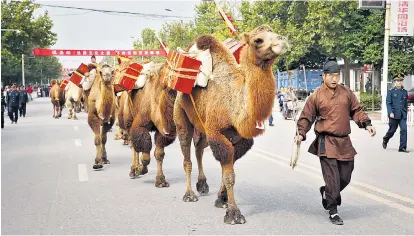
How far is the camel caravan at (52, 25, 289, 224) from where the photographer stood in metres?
6.26

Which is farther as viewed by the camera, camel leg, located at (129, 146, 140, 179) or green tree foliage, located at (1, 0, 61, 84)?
green tree foliage, located at (1, 0, 61, 84)

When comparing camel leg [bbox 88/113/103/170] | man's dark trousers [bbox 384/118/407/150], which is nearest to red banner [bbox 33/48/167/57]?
man's dark trousers [bbox 384/118/407/150]

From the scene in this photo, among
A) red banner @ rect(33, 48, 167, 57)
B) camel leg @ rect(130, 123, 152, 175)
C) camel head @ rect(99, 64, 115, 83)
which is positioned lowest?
camel leg @ rect(130, 123, 152, 175)

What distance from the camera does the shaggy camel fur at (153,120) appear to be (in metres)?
8.73

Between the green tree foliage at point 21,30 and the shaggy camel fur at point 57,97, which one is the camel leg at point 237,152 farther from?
the green tree foliage at point 21,30

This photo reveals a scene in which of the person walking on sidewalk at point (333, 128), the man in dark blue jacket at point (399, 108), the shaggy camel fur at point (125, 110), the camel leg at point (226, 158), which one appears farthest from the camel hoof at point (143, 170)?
the man in dark blue jacket at point (399, 108)

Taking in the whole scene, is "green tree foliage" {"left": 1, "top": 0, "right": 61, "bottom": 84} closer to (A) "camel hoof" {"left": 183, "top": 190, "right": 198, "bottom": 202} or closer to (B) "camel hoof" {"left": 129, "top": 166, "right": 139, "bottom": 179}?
(B) "camel hoof" {"left": 129, "top": 166, "right": 139, "bottom": 179}

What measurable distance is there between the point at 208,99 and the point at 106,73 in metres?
4.45

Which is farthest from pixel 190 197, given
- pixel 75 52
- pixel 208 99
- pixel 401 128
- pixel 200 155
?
pixel 75 52

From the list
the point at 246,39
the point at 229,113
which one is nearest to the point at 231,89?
the point at 229,113

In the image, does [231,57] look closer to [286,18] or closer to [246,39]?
[246,39]

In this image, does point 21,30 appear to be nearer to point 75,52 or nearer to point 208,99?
point 75,52

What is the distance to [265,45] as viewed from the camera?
236 inches

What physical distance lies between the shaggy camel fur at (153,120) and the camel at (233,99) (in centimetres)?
92
